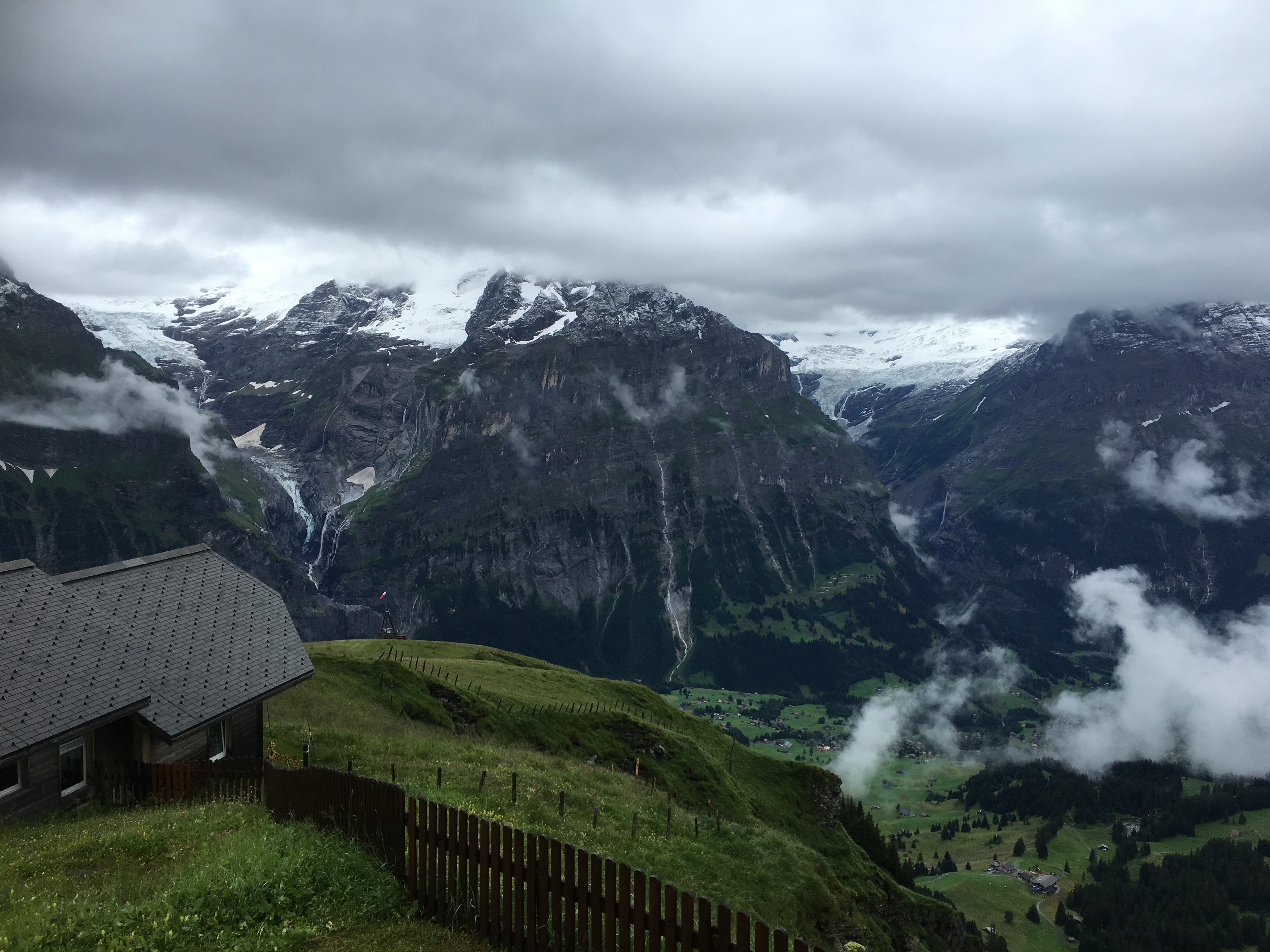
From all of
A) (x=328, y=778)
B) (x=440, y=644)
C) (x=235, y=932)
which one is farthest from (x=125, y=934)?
(x=440, y=644)

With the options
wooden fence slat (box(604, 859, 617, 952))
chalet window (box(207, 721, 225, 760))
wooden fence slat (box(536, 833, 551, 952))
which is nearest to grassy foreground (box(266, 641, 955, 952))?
chalet window (box(207, 721, 225, 760))

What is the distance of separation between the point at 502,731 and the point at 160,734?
37.0 meters

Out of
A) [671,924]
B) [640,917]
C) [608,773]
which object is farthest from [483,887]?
[608,773]

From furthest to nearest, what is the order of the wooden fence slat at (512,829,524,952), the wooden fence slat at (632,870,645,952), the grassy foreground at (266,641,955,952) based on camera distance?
the grassy foreground at (266,641,955,952), the wooden fence slat at (512,829,524,952), the wooden fence slat at (632,870,645,952)

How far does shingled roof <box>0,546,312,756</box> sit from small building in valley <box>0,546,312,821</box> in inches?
2.5

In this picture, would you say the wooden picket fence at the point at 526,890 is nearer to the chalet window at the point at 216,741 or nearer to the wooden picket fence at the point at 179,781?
the wooden picket fence at the point at 179,781

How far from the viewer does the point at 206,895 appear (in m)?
17.4

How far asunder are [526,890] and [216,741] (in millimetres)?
29069

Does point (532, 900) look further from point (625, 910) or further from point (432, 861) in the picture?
point (432, 861)

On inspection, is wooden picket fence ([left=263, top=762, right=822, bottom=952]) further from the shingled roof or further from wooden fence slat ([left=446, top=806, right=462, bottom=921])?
the shingled roof

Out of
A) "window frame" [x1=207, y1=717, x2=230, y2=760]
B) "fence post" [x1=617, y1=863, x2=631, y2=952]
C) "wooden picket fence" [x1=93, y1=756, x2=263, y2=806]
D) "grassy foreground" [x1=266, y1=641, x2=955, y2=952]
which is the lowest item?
"grassy foreground" [x1=266, y1=641, x2=955, y2=952]

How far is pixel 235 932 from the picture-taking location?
16703 mm

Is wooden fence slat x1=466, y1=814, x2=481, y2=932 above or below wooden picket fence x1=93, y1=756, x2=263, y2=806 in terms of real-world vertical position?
above

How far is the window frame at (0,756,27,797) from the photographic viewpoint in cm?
2895
